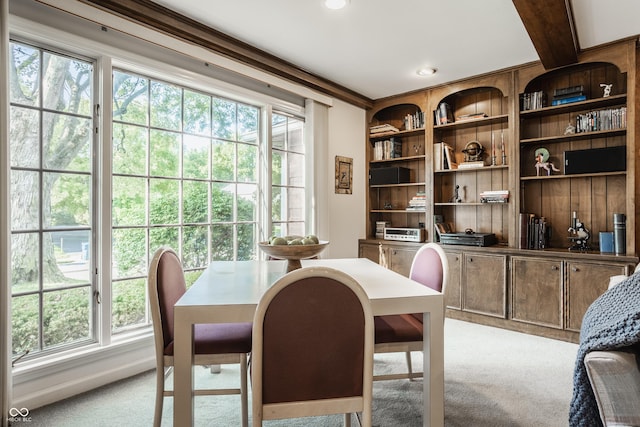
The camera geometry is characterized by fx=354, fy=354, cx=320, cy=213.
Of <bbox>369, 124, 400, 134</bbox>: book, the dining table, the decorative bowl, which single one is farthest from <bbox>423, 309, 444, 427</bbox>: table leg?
<bbox>369, 124, 400, 134</bbox>: book

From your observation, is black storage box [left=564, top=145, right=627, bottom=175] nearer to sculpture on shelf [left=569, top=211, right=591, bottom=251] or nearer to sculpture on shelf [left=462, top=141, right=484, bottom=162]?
sculpture on shelf [left=569, top=211, right=591, bottom=251]

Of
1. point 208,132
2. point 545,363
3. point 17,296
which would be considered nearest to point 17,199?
point 17,296

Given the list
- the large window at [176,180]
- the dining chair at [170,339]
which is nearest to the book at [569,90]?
the large window at [176,180]

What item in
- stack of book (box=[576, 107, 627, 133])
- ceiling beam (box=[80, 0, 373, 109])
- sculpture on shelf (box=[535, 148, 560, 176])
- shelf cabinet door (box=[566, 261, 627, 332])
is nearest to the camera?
ceiling beam (box=[80, 0, 373, 109])

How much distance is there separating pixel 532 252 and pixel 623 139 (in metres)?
1.22

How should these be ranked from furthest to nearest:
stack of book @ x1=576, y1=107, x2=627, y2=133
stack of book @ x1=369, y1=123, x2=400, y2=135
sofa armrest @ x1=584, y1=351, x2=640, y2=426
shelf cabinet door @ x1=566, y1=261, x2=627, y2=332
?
stack of book @ x1=369, y1=123, x2=400, y2=135 < stack of book @ x1=576, y1=107, x2=627, y2=133 < shelf cabinet door @ x1=566, y1=261, x2=627, y2=332 < sofa armrest @ x1=584, y1=351, x2=640, y2=426

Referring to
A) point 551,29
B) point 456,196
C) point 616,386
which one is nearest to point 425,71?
point 551,29

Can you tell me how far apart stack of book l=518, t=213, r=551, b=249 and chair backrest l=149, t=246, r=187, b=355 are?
3026 millimetres

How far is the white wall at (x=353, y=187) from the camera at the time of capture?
3988 mm

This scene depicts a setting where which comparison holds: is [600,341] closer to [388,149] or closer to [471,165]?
[471,165]

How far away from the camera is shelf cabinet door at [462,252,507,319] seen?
3285mm

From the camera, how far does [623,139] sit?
303cm

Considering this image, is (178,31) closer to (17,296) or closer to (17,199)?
(17,199)

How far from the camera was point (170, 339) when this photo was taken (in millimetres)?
1615
